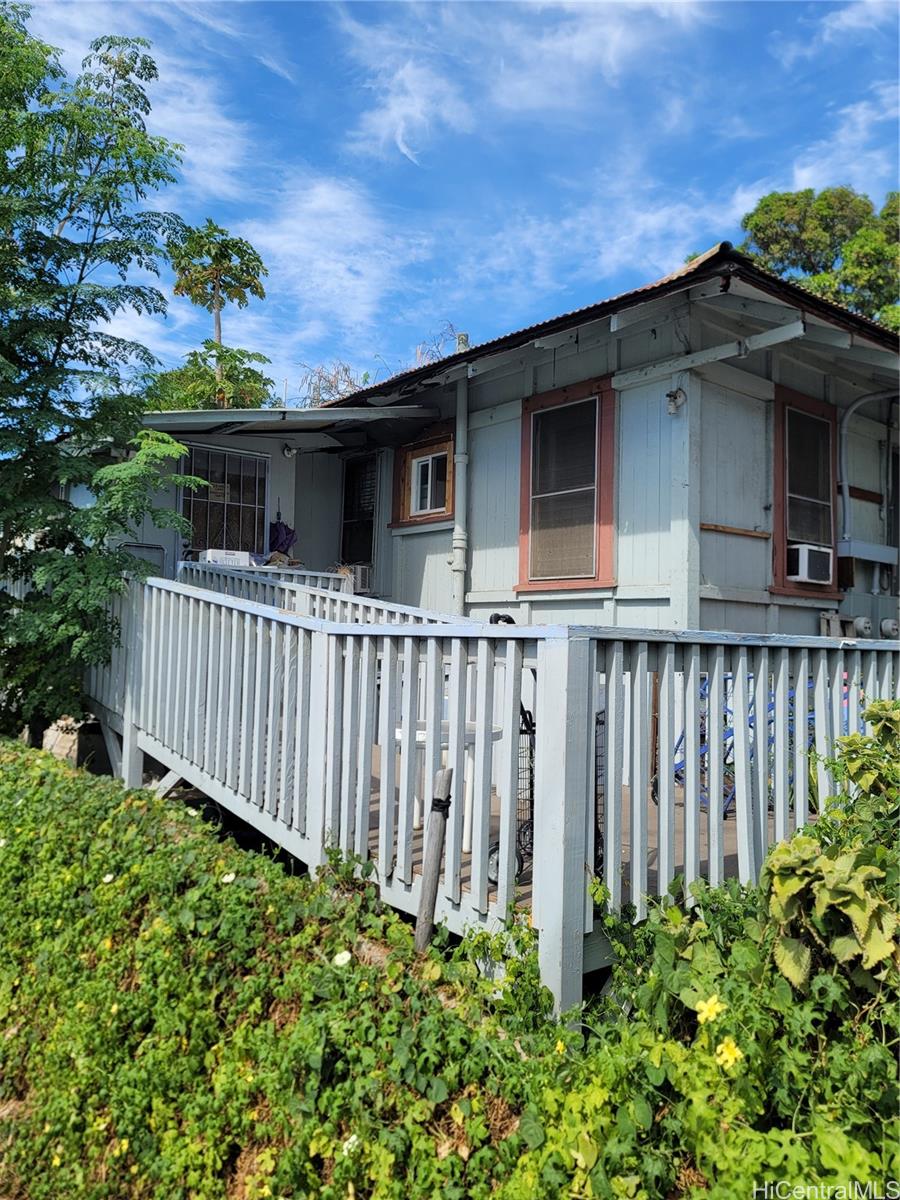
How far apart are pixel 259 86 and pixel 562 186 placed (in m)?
2.54

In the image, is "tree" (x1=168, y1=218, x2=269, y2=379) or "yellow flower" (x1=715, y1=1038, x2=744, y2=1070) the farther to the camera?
"tree" (x1=168, y1=218, x2=269, y2=379)

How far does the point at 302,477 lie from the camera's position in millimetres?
9867

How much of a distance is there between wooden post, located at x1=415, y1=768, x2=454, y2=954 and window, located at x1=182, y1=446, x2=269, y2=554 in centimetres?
650

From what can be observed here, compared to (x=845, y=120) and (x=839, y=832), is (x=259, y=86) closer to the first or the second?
(x=845, y=120)

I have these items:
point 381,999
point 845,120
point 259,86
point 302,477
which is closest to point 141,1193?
point 381,999

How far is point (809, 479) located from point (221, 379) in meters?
14.0

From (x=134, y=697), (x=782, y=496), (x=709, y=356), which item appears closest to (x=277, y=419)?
(x=134, y=697)

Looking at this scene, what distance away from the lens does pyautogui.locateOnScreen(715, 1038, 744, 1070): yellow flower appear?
5.49 ft

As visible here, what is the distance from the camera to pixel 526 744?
380 centimetres

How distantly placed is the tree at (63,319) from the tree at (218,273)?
11443mm

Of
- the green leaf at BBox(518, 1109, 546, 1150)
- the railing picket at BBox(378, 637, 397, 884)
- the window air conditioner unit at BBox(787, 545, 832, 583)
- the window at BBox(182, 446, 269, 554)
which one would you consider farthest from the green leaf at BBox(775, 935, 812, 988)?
the window at BBox(182, 446, 269, 554)

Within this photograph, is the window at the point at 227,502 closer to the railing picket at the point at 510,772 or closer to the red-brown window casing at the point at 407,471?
the red-brown window casing at the point at 407,471

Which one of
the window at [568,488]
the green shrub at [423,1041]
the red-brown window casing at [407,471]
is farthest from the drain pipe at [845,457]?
the green shrub at [423,1041]

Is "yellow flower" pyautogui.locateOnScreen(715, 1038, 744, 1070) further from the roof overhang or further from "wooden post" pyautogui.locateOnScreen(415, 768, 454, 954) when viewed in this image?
the roof overhang
